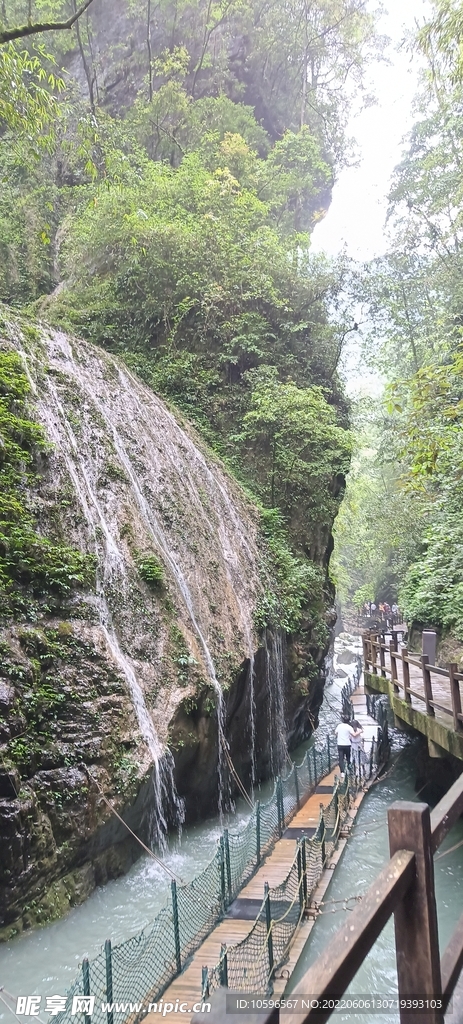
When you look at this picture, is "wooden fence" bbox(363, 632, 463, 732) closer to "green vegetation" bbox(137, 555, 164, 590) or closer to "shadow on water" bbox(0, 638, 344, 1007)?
"shadow on water" bbox(0, 638, 344, 1007)

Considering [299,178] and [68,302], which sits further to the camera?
[299,178]

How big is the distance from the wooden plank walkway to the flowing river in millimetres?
164

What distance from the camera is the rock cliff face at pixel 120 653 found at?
6539 millimetres

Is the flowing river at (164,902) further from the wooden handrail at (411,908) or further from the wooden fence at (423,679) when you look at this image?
the wooden handrail at (411,908)

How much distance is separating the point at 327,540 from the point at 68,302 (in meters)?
11.2

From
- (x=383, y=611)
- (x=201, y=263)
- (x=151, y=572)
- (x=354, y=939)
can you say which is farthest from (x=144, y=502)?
(x=383, y=611)

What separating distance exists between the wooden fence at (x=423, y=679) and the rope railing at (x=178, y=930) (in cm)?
246

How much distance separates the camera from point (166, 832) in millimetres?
8227

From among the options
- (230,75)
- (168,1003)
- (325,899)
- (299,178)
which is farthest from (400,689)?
(230,75)

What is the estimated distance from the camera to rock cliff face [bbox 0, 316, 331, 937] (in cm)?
654

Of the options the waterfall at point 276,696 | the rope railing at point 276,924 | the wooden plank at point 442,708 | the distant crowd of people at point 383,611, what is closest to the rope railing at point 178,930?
the rope railing at point 276,924

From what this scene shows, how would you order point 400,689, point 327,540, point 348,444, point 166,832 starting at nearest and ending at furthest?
point 166,832 < point 400,689 < point 348,444 < point 327,540

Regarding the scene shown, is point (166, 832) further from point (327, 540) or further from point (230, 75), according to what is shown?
point (230, 75)

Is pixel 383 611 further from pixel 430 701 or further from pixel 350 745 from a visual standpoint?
pixel 430 701
